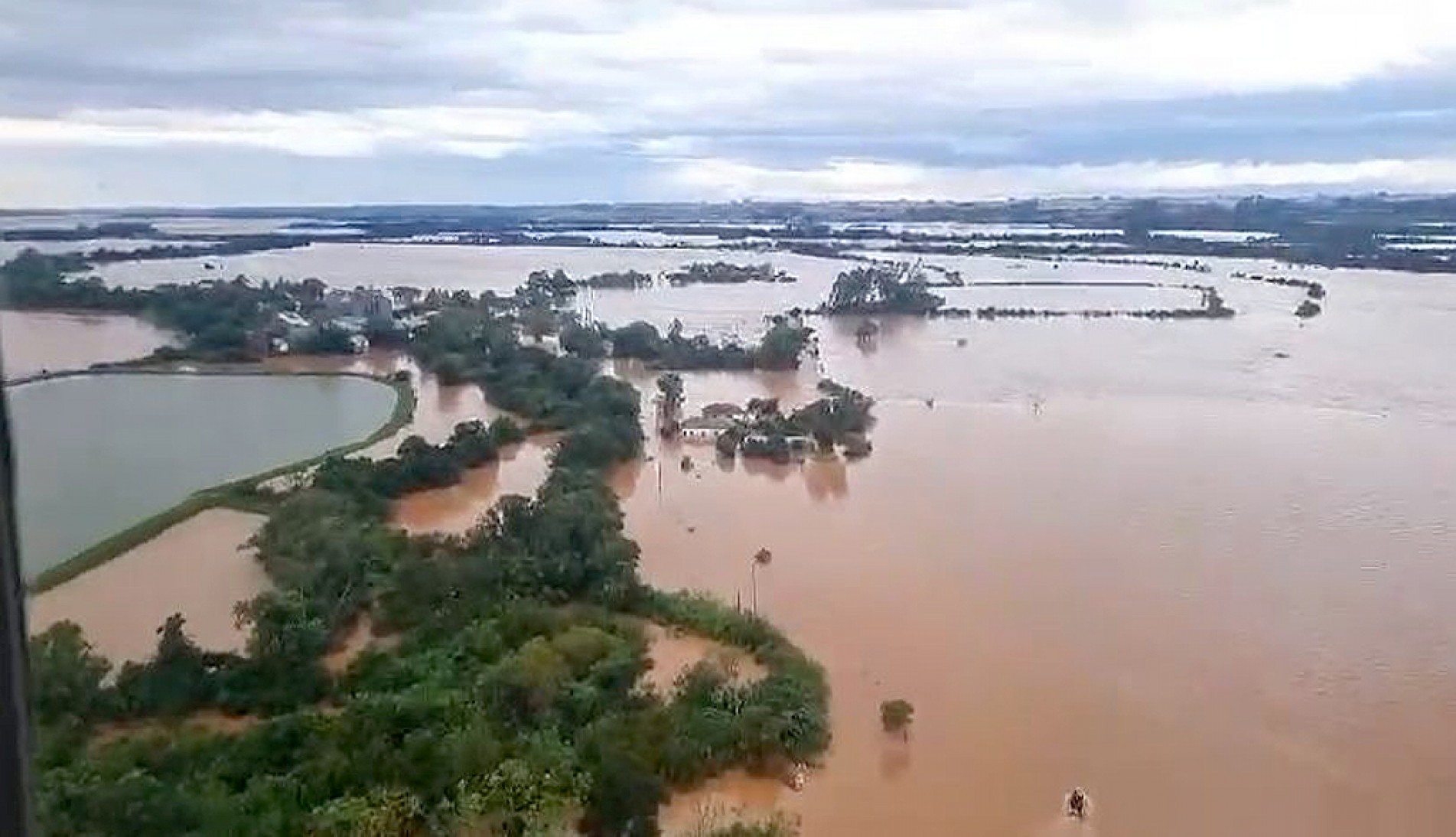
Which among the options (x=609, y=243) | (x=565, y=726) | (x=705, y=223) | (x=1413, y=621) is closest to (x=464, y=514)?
(x=565, y=726)

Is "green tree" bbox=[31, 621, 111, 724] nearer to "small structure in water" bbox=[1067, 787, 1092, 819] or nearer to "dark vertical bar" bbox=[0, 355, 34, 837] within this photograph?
"dark vertical bar" bbox=[0, 355, 34, 837]

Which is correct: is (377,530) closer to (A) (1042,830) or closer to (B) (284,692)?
(B) (284,692)

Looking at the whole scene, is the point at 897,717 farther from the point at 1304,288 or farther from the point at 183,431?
the point at 1304,288

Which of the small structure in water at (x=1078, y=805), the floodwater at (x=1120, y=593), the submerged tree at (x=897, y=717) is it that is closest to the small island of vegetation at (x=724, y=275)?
the floodwater at (x=1120, y=593)

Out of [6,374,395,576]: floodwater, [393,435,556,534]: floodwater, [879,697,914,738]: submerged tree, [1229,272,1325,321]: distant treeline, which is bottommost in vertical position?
[879,697,914,738]: submerged tree

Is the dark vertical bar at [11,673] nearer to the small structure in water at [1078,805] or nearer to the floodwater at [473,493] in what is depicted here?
the small structure in water at [1078,805]

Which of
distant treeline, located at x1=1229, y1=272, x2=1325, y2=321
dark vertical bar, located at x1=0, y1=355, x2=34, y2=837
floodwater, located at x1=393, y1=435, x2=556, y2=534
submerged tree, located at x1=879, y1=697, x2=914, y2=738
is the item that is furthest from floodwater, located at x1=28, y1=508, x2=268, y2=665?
distant treeline, located at x1=1229, y1=272, x2=1325, y2=321
